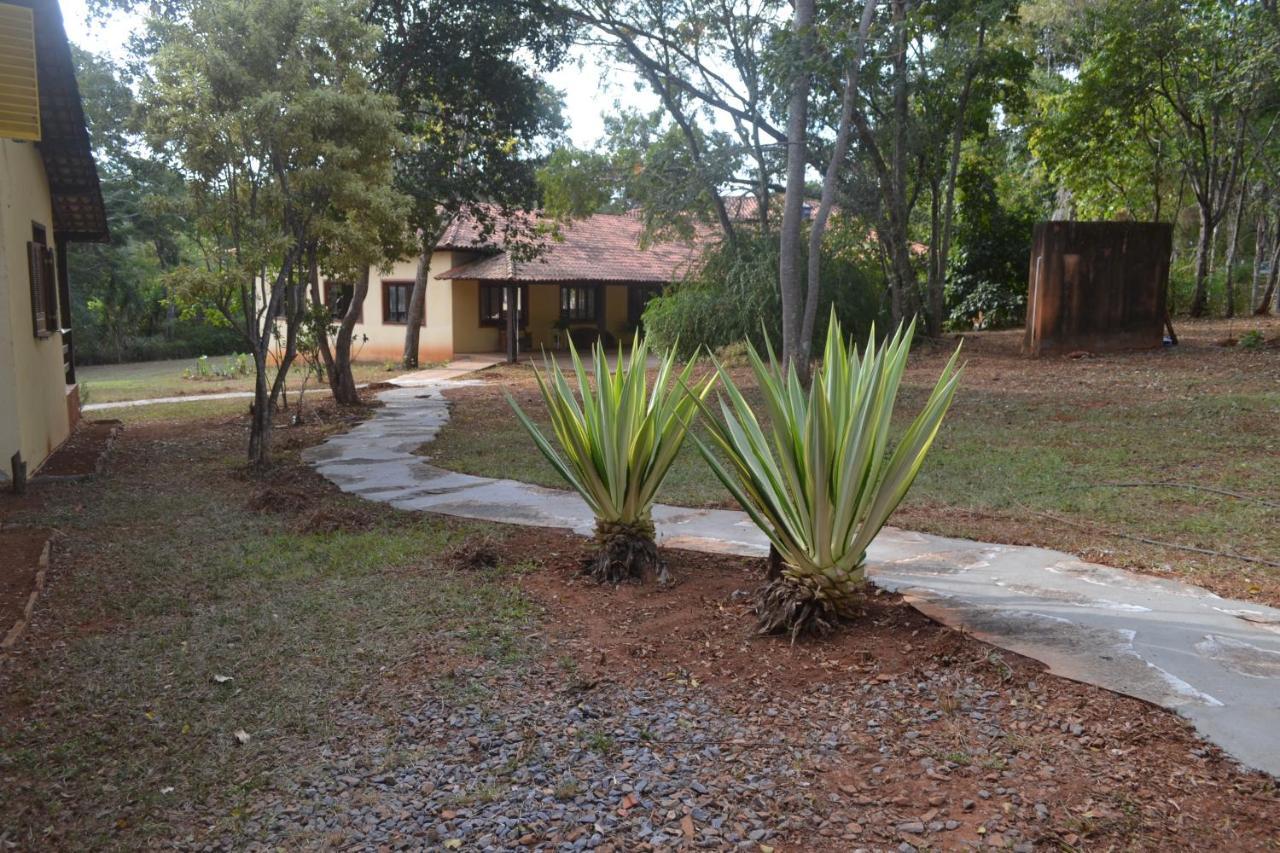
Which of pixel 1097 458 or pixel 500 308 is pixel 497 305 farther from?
pixel 1097 458

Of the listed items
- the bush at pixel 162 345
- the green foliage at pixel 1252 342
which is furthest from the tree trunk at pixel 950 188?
the bush at pixel 162 345

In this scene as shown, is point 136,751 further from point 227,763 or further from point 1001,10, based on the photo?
point 1001,10

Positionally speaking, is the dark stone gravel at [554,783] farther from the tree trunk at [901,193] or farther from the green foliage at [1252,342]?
the tree trunk at [901,193]

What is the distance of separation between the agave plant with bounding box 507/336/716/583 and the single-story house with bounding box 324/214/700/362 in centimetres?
1930

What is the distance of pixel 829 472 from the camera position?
159 inches

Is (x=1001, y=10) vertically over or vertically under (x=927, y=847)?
over

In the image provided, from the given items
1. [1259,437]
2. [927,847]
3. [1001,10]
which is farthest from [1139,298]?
[927,847]

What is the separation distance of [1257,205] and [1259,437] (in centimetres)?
2287

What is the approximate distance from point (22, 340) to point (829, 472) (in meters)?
7.93

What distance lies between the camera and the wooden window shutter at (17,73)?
4.80 m

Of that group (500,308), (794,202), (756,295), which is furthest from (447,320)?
(794,202)

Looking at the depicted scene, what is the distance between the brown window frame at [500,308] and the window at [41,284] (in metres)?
15.9

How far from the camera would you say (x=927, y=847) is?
8.86 ft

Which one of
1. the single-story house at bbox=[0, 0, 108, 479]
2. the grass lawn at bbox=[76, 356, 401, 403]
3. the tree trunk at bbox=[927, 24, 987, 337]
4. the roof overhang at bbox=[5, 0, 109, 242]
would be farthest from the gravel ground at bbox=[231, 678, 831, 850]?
the grass lawn at bbox=[76, 356, 401, 403]
